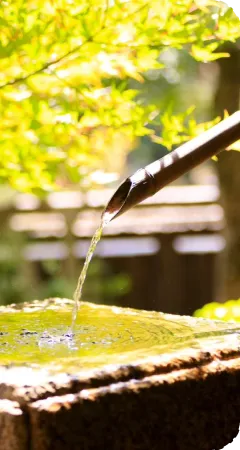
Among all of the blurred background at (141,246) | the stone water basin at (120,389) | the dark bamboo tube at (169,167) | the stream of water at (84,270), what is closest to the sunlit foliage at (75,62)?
the stream of water at (84,270)

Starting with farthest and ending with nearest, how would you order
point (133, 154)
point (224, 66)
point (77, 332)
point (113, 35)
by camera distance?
point (133, 154), point (224, 66), point (113, 35), point (77, 332)

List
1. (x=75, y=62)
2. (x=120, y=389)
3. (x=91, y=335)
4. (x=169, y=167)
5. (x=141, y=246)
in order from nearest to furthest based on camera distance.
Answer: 1. (x=120, y=389)
2. (x=169, y=167)
3. (x=91, y=335)
4. (x=75, y=62)
5. (x=141, y=246)

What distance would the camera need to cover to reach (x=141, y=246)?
29.4 feet

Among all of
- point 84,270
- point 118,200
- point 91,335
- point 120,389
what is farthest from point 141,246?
point 120,389

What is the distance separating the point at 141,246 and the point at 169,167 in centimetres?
708

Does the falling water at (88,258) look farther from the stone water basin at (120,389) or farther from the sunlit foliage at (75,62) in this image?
the sunlit foliage at (75,62)

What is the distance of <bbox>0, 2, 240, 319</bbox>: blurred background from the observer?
729 centimetres

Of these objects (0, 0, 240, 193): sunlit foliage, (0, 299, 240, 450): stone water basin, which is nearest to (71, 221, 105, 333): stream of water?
(0, 299, 240, 450): stone water basin

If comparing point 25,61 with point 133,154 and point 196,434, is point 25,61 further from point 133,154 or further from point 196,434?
point 133,154

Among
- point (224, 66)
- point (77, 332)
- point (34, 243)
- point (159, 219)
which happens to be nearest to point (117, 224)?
point (159, 219)

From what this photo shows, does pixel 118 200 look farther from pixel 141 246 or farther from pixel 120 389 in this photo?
pixel 141 246

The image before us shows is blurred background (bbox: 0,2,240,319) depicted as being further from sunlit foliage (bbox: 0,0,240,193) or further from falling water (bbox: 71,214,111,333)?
falling water (bbox: 71,214,111,333)

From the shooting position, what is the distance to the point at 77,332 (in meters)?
2.17

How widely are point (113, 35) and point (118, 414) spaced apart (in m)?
1.84
